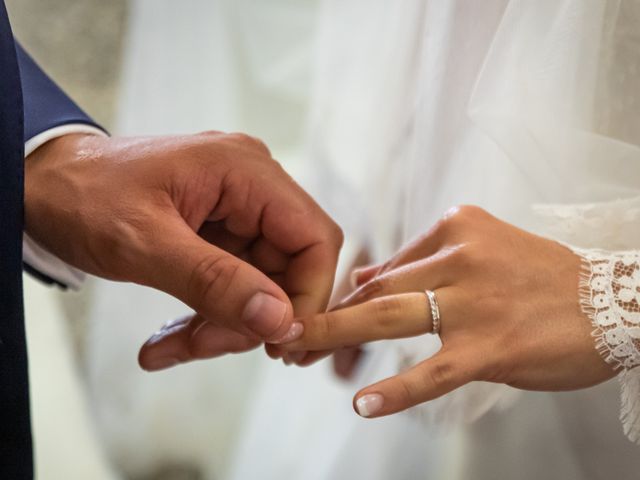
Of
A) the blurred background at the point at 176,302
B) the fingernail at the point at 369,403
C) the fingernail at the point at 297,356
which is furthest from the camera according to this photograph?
the blurred background at the point at 176,302

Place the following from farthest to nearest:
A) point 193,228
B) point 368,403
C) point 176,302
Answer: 1. point 176,302
2. point 193,228
3. point 368,403

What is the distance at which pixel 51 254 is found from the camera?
0.65 m

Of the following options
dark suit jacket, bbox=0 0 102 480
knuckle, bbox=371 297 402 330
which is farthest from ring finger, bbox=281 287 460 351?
dark suit jacket, bbox=0 0 102 480

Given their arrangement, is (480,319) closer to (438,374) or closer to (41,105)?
(438,374)

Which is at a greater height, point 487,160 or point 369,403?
point 487,160

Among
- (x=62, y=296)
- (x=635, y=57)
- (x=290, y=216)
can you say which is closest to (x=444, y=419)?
(x=290, y=216)

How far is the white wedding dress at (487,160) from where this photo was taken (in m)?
0.57

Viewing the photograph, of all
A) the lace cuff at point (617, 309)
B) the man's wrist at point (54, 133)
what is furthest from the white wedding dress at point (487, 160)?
the man's wrist at point (54, 133)

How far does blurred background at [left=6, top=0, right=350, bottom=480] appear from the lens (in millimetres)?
1162

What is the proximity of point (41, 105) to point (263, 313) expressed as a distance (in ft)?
0.97

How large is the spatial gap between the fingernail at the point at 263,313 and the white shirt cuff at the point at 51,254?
9.6 inches

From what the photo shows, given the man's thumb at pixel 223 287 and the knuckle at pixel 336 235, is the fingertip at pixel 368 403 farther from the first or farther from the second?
the knuckle at pixel 336 235

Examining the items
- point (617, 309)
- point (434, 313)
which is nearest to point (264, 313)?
point (434, 313)

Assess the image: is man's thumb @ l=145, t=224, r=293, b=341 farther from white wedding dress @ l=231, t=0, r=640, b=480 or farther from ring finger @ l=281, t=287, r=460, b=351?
white wedding dress @ l=231, t=0, r=640, b=480
